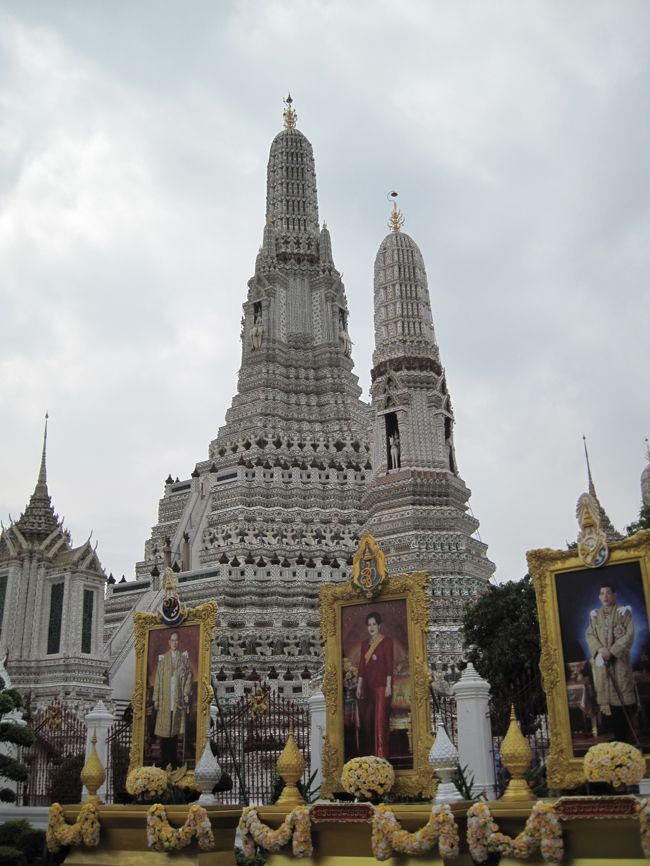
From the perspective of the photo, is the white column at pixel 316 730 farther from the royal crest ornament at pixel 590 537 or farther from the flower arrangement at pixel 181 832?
the royal crest ornament at pixel 590 537

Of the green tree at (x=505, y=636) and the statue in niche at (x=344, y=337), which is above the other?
the statue in niche at (x=344, y=337)

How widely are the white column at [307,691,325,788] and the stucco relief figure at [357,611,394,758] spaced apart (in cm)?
165

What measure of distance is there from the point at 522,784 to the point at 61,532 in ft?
92.7

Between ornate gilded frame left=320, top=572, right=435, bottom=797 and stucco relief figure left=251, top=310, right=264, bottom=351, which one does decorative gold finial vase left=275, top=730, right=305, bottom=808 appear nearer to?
ornate gilded frame left=320, top=572, right=435, bottom=797

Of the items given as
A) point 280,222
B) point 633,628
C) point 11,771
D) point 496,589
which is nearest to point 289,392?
point 280,222

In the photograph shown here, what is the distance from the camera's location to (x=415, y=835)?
10.4 meters

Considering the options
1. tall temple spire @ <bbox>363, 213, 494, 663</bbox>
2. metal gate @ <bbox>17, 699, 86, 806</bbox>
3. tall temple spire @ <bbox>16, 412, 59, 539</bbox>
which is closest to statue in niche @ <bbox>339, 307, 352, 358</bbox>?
tall temple spire @ <bbox>363, 213, 494, 663</bbox>

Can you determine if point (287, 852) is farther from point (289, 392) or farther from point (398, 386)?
point (289, 392)

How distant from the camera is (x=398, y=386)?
38875 mm

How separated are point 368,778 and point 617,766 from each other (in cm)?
306

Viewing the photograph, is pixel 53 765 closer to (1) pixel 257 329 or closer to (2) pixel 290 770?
(2) pixel 290 770

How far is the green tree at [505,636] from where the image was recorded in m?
23.2

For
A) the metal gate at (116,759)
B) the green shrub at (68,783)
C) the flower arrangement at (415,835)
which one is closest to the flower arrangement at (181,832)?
the flower arrangement at (415,835)

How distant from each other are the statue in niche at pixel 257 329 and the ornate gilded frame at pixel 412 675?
36.6 m
